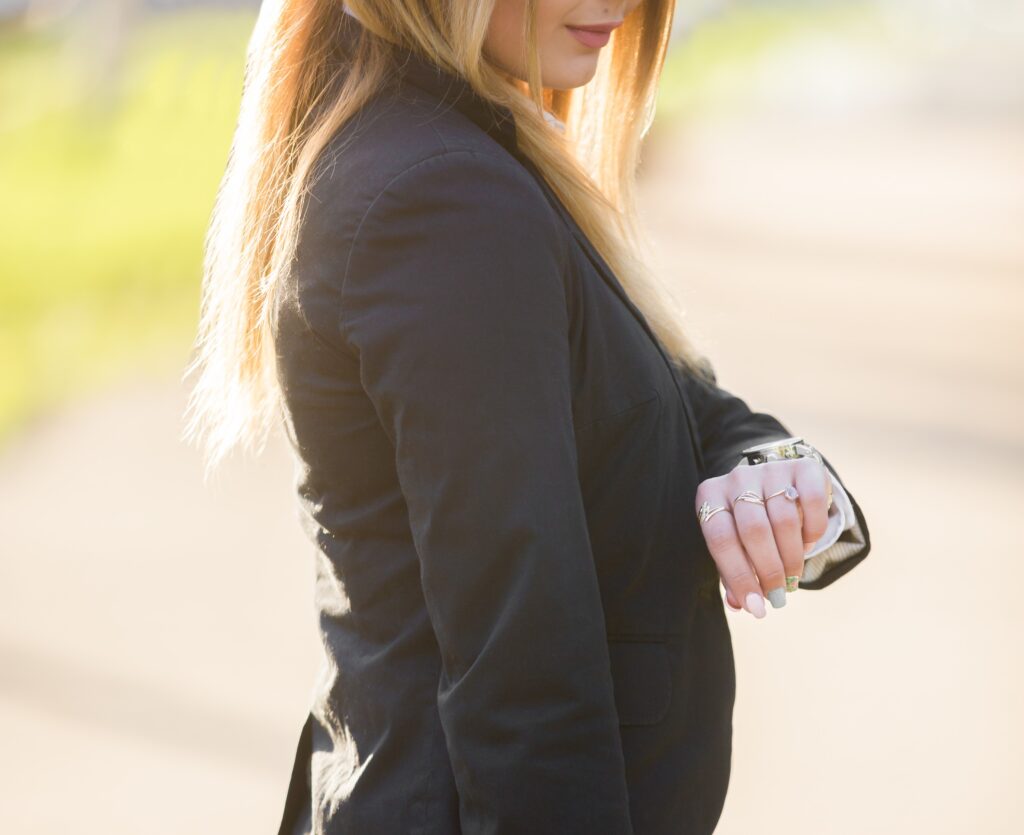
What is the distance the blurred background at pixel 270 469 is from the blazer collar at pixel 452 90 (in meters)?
0.81

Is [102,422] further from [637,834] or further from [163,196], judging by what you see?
[637,834]

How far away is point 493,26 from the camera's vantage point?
4.37 feet

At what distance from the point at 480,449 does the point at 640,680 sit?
0.38m

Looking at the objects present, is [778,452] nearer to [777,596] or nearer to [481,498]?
[777,596]

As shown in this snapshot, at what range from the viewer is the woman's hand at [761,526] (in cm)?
130

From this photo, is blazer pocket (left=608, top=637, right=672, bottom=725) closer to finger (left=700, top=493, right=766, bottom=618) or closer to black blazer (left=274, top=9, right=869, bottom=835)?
black blazer (left=274, top=9, right=869, bottom=835)

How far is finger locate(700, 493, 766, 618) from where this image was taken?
1.29 metres

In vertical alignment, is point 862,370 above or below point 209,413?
below

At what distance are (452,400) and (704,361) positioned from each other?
0.77m

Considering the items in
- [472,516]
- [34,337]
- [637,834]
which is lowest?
[34,337]

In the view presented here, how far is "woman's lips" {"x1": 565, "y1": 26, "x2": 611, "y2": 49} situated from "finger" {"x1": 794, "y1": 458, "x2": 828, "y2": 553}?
0.54 metres

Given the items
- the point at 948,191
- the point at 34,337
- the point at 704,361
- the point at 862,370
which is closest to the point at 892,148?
the point at 948,191

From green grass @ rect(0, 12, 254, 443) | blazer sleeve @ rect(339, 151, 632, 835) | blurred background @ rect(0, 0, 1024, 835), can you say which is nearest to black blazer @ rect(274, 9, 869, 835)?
blazer sleeve @ rect(339, 151, 632, 835)

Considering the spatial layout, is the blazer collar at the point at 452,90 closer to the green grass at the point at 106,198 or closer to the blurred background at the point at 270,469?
the blurred background at the point at 270,469
